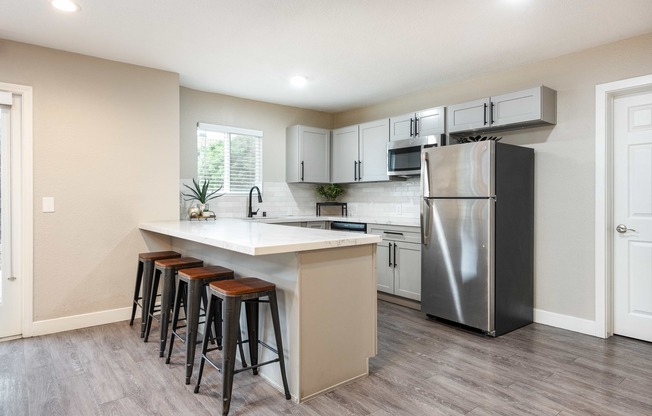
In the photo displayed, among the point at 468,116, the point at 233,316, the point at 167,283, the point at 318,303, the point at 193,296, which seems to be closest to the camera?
the point at 233,316

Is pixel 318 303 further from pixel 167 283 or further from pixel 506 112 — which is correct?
pixel 506 112

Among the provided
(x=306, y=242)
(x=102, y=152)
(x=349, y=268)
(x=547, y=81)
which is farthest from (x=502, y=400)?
(x=102, y=152)

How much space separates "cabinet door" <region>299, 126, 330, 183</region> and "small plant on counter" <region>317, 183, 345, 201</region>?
0.22 meters

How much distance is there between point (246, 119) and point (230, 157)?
1.84 feet

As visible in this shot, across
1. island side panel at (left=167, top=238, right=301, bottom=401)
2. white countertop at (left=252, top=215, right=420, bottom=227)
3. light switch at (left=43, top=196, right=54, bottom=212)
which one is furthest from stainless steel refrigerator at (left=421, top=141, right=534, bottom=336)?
light switch at (left=43, top=196, right=54, bottom=212)

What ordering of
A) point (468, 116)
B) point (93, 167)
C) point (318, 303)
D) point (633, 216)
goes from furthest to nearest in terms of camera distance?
point (468, 116) < point (93, 167) < point (633, 216) < point (318, 303)

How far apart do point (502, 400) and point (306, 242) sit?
1.47m

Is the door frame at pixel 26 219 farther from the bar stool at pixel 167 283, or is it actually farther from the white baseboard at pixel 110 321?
the bar stool at pixel 167 283

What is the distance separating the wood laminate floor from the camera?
216cm

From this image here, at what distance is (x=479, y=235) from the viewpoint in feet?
10.9

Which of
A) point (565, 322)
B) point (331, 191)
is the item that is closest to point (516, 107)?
point (565, 322)

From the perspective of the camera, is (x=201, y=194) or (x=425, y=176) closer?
(x=425, y=176)

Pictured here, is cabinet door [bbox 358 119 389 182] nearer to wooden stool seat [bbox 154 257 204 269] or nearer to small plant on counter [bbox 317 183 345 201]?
small plant on counter [bbox 317 183 345 201]

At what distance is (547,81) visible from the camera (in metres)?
3.64
